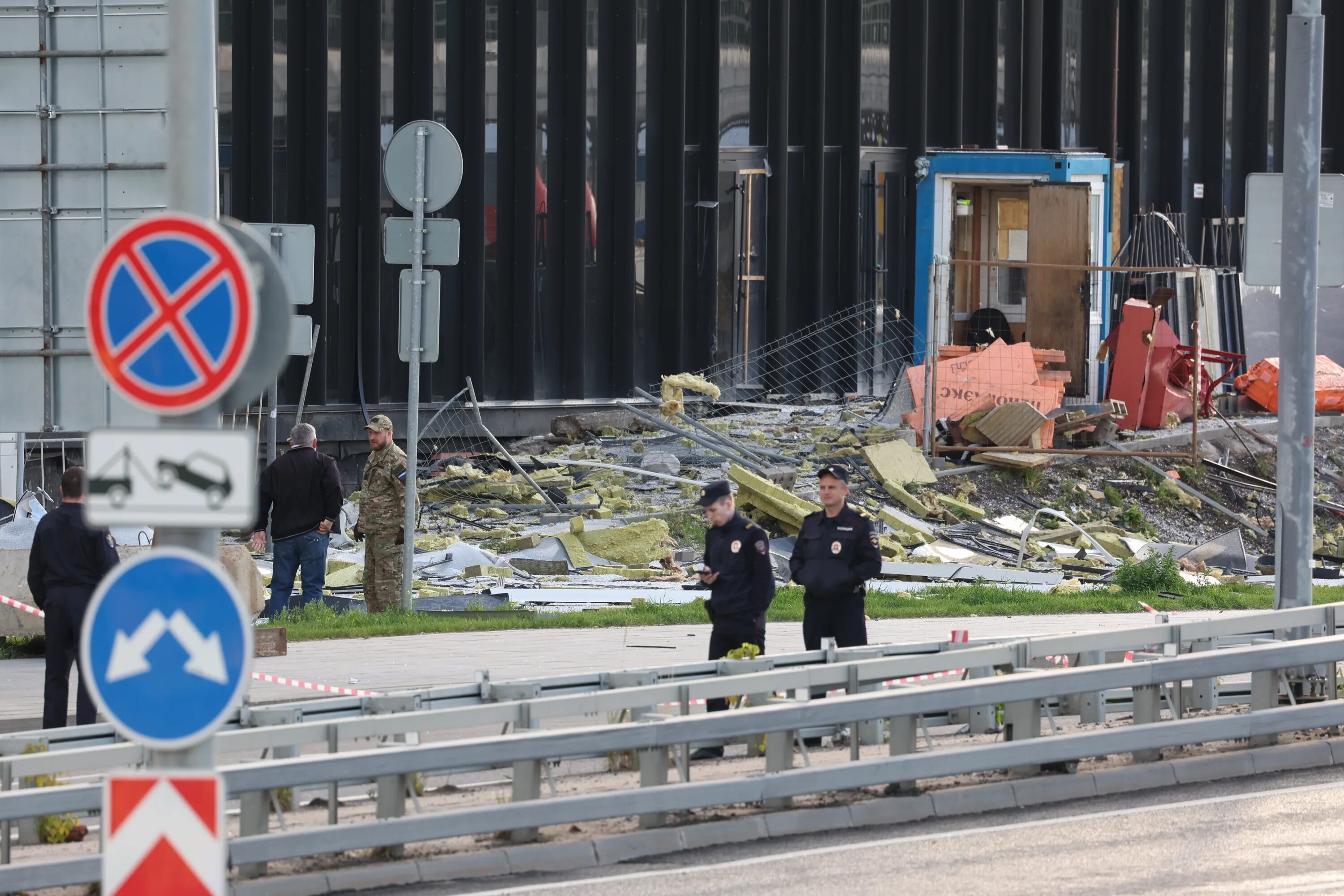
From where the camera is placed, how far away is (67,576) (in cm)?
1077

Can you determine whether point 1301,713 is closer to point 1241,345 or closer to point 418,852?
point 418,852

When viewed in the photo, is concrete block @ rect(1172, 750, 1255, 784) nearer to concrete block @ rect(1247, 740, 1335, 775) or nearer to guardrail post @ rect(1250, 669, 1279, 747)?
concrete block @ rect(1247, 740, 1335, 775)

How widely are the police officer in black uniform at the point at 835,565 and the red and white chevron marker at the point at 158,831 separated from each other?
604 cm

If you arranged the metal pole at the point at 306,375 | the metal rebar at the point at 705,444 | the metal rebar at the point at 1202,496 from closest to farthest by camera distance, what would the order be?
the metal rebar at the point at 1202,496, the metal rebar at the point at 705,444, the metal pole at the point at 306,375

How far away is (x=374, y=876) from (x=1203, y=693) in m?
5.30

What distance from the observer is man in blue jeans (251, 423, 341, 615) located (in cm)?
1506

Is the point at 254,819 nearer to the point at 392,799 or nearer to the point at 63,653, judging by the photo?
the point at 392,799

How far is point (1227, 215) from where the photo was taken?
3136 cm

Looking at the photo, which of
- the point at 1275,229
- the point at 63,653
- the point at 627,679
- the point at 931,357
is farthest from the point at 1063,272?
the point at 63,653

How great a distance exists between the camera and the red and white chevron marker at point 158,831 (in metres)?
5.21

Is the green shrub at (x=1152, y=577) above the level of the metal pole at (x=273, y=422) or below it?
below

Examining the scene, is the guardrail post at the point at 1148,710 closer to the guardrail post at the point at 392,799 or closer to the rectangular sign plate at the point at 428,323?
the guardrail post at the point at 392,799

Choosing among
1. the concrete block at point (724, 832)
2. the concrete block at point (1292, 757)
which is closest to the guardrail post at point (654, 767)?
the concrete block at point (724, 832)

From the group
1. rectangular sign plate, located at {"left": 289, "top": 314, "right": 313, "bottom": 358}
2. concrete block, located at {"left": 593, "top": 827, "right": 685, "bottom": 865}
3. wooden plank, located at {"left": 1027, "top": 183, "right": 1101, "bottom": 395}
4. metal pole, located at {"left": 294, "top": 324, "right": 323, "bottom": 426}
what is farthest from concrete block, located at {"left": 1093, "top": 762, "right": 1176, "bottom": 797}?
wooden plank, located at {"left": 1027, "top": 183, "right": 1101, "bottom": 395}
